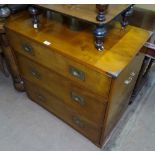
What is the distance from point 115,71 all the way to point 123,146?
769mm

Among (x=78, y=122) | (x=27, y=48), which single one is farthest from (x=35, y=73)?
(x=78, y=122)

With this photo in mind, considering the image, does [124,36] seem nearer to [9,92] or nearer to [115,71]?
[115,71]

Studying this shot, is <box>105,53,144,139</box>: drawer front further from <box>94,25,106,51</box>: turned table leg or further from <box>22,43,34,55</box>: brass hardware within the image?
<box>22,43,34,55</box>: brass hardware

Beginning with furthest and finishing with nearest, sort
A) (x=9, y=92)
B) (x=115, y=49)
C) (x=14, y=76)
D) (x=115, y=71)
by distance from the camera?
(x=9, y=92), (x=14, y=76), (x=115, y=49), (x=115, y=71)

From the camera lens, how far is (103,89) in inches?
34.6

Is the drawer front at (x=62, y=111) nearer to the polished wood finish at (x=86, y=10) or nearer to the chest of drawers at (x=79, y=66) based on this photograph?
the chest of drawers at (x=79, y=66)

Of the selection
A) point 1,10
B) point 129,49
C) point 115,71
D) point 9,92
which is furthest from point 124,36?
point 9,92

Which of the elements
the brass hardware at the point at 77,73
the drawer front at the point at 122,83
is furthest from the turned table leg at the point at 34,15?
the drawer front at the point at 122,83

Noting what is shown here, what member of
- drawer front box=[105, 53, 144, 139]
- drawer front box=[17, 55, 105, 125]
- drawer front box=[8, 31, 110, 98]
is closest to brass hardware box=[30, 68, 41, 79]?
drawer front box=[17, 55, 105, 125]

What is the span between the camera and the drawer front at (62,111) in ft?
4.04

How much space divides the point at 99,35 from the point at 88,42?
0.12 m

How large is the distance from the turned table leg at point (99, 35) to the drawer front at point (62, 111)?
52 centimetres

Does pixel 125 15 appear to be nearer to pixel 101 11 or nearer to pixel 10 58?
pixel 101 11

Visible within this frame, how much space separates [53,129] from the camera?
1439 mm
